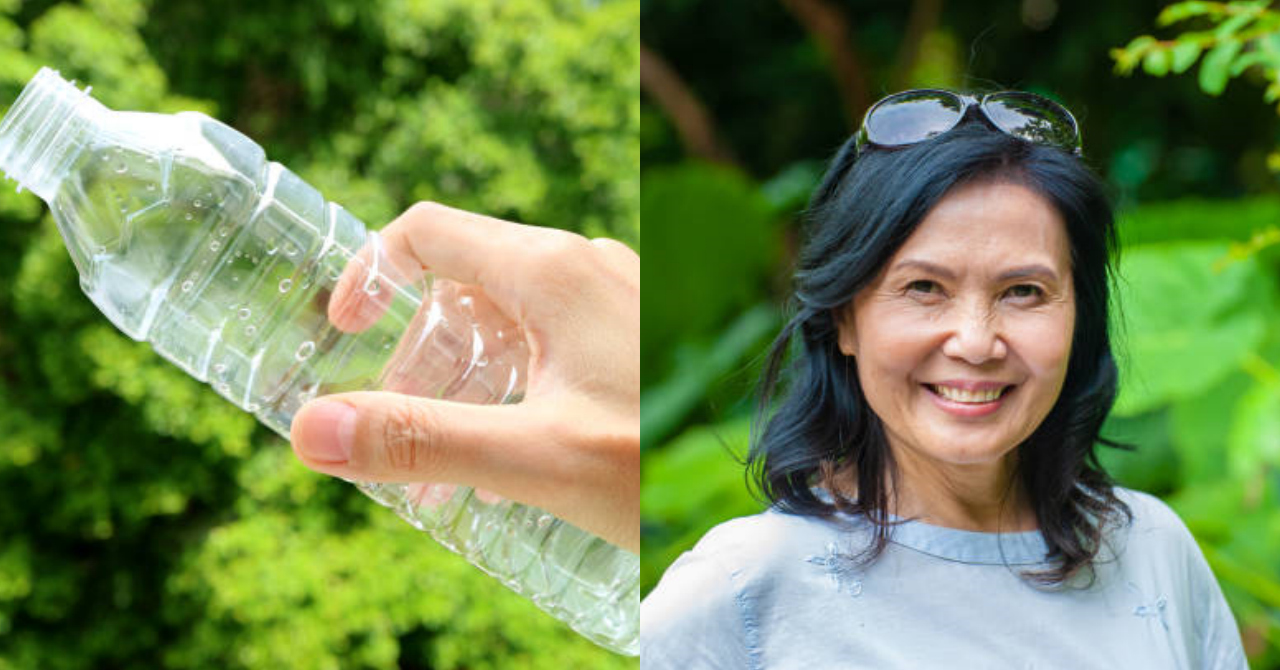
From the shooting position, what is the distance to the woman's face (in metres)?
0.61

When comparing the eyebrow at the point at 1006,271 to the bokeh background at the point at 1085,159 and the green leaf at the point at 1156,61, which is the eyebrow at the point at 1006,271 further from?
the green leaf at the point at 1156,61

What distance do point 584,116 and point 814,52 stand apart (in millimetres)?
1769

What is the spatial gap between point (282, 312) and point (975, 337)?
720 millimetres

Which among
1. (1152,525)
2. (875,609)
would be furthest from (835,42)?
(875,609)

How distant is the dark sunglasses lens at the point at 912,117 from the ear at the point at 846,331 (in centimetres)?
8

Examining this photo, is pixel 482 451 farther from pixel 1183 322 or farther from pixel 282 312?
pixel 1183 322

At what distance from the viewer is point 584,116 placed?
511cm

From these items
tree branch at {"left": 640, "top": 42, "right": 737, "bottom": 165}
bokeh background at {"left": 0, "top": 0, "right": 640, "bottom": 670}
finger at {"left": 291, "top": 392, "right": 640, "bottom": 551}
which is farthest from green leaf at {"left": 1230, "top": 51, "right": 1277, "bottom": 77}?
bokeh background at {"left": 0, "top": 0, "right": 640, "bottom": 670}

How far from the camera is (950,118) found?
0.63 m

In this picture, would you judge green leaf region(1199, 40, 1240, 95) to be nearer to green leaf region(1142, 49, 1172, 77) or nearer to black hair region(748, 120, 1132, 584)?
green leaf region(1142, 49, 1172, 77)

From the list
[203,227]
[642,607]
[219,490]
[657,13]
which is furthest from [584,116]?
[642,607]

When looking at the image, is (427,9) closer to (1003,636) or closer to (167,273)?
(167,273)

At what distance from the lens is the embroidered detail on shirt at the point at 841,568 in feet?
2.06

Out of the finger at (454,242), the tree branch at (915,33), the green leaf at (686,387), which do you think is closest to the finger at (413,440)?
the finger at (454,242)
